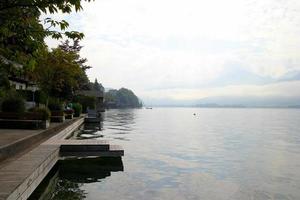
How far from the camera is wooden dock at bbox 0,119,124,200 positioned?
9023 mm

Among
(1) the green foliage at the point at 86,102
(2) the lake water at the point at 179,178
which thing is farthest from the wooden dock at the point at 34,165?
(1) the green foliage at the point at 86,102

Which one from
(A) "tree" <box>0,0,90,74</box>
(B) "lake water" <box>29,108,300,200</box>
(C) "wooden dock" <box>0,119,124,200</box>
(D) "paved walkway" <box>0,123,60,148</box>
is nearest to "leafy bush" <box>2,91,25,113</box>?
(D) "paved walkway" <box>0,123,60,148</box>

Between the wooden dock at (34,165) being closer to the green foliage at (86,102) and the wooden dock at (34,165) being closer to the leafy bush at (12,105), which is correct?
the leafy bush at (12,105)

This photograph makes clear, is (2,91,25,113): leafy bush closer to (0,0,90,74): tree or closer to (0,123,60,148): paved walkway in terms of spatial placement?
(0,123,60,148): paved walkway

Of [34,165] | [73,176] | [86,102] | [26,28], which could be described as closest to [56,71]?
[73,176]

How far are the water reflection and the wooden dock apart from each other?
0.40m

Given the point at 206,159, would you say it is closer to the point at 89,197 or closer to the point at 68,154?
the point at 68,154

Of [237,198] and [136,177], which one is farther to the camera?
[136,177]

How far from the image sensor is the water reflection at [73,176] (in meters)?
12.5

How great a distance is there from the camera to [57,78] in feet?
144

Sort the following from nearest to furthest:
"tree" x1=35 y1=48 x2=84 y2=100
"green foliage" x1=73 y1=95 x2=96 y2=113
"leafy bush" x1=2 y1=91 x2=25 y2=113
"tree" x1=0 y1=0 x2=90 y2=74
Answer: "tree" x1=0 y1=0 x2=90 y2=74, "leafy bush" x1=2 y1=91 x2=25 y2=113, "tree" x1=35 y1=48 x2=84 y2=100, "green foliage" x1=73 y1=95 x2=96 y2=113

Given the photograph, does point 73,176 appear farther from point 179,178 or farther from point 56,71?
point 56,71

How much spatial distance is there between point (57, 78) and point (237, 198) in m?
34.3

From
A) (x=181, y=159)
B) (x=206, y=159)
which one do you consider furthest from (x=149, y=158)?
(x=206, y=159)
